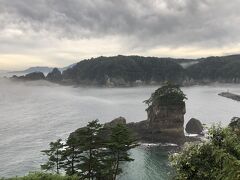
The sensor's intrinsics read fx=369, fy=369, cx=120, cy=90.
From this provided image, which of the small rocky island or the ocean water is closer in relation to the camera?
the ocean water

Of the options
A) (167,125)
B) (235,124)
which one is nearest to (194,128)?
(167,125)

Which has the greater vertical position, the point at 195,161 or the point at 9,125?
the point at 195,161

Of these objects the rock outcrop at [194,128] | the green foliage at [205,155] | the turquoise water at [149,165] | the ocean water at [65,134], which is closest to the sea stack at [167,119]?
the ocean water at [65,134]

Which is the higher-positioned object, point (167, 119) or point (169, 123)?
point (167, 119)

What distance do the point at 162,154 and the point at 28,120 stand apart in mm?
75171

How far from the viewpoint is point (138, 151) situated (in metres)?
89.3

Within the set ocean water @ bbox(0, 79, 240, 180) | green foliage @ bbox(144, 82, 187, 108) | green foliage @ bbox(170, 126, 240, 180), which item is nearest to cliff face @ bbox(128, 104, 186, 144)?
green foliage @ bbox(144, 82, 187, 108)

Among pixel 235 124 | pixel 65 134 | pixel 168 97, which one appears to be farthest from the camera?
pixel 65 134

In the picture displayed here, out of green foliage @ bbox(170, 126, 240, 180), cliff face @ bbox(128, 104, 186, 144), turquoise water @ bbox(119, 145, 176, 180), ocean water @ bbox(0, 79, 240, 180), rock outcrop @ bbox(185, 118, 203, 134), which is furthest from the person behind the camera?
rock outcrop @ bbox(185, 118, 203, 134)

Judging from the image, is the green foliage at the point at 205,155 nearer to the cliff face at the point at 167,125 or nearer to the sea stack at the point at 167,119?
the sea stack at the point at 167,119

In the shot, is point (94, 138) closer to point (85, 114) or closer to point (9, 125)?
point (9, 125)

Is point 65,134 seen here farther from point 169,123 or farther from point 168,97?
point 168,97

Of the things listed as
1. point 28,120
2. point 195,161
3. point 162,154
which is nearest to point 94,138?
point 195,161

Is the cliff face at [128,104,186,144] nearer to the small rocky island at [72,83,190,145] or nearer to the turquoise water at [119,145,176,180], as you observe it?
the small rocky island at [72,83,190,145]
